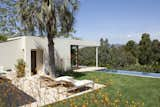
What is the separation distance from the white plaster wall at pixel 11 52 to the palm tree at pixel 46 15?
2.64m

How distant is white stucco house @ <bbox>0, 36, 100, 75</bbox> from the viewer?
1719 cm

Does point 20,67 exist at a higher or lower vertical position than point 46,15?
lower

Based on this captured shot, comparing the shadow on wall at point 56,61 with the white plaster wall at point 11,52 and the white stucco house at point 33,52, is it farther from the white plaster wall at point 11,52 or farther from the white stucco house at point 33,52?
the white plaster wall at point 11,52

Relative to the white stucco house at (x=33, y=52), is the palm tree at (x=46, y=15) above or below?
above

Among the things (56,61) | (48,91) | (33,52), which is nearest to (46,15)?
(33,52)

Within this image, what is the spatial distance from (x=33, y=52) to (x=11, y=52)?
311 centimetres

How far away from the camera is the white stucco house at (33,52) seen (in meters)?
17.2

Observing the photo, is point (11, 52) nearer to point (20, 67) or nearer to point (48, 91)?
point (20, 67)

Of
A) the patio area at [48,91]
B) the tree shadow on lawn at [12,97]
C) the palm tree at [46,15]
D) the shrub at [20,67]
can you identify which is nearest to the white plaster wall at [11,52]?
the shrub at [20,67]

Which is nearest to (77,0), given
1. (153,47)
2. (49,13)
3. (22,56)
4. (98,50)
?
(49,13)

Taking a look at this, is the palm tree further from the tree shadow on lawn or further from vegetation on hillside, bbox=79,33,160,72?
vegetation on hillside, bbox=79,33,160,72

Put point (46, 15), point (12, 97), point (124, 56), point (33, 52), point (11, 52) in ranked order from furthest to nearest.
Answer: point (124, 56) → point (33, 52) → point (11, 52) → point (46, 15) → point (12, 97)

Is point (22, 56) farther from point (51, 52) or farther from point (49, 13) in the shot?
point (49, 13)

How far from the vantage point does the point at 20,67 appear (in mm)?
16938
